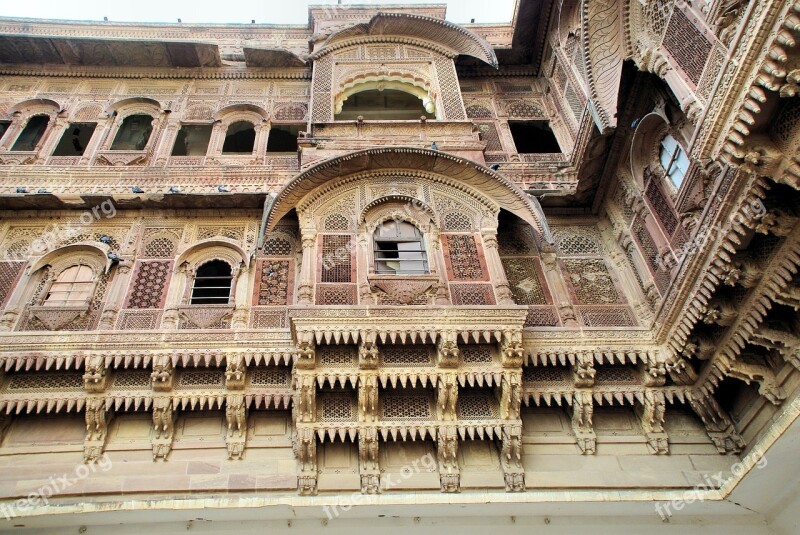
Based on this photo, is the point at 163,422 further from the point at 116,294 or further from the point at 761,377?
the point at 761,377

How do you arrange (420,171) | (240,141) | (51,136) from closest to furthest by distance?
(420,171) < (51,136) < (240,141)

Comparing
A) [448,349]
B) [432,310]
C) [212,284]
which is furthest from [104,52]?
[448,349]

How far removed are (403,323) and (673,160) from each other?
399 centimetres

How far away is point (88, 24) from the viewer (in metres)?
12.2

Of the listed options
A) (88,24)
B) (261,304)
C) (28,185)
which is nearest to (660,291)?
(261,304)

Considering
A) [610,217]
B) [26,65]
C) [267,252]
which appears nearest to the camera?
[267,252]

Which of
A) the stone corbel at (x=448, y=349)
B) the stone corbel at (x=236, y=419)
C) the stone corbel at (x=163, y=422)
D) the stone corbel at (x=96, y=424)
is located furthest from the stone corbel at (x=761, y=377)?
the stone corbel at (x=96, y=424)

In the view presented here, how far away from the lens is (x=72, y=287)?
8.63m

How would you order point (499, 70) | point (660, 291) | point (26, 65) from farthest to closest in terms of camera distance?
1. point (499, 70)
2. point (26, 65)
3. point (660, 291)

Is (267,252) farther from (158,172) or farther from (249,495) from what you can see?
(249,495)

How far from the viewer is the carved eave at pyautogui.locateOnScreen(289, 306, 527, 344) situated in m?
7.37

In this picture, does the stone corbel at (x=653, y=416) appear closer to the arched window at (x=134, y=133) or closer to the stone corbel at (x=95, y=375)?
the stone corbel at (x=95, y=375)

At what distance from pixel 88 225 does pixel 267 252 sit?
2652mm

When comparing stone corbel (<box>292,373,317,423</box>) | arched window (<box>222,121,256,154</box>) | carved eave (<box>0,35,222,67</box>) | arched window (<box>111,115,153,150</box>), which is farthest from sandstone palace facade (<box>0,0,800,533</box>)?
carved eave (<box>0,35,222,67</box>)
